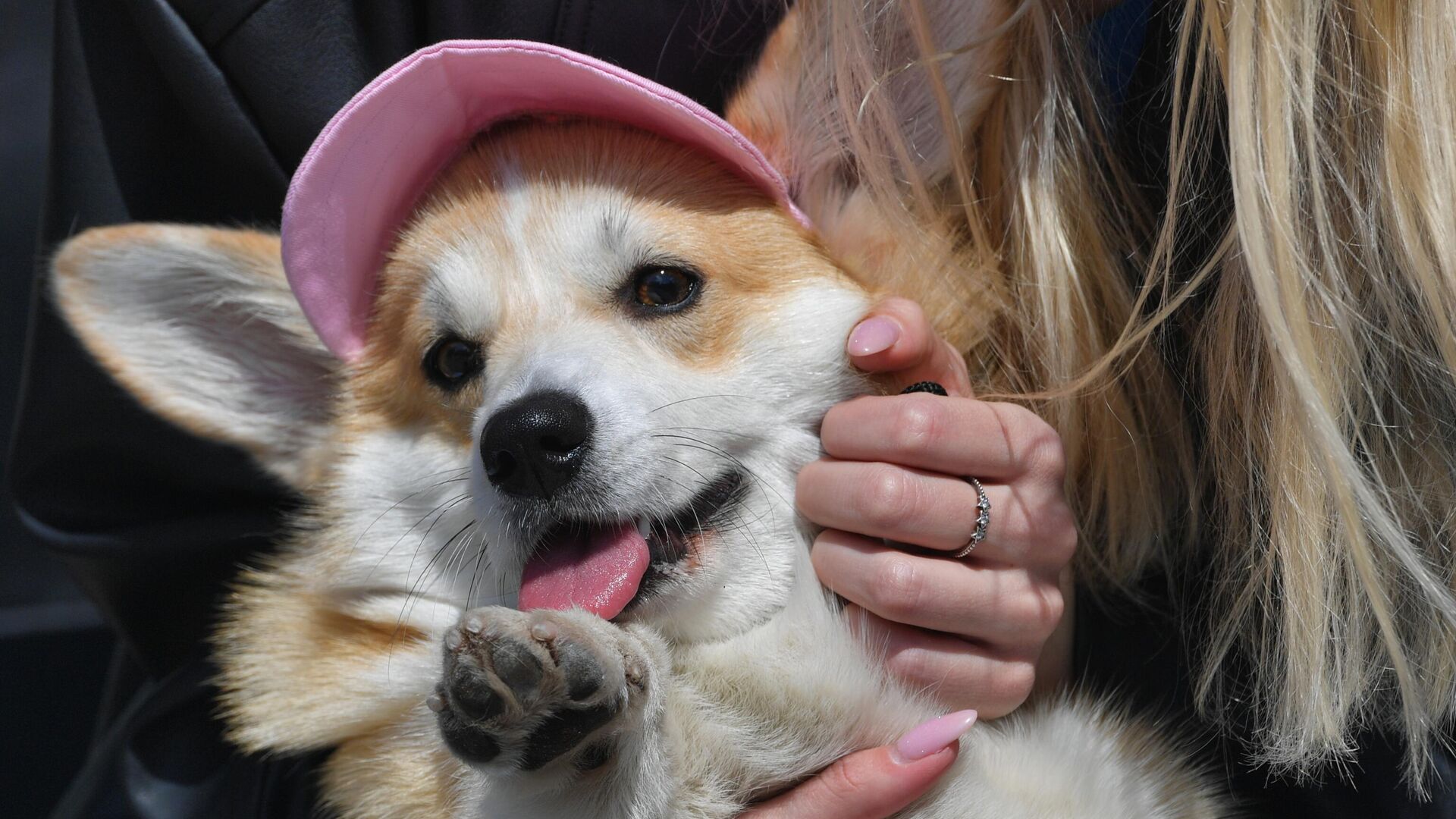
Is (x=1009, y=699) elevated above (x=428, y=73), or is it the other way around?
(x=428, y=73)

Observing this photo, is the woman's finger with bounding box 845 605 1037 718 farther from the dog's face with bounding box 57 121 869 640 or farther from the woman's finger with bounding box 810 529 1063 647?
the dog's face with bounding box 57 121 869 640

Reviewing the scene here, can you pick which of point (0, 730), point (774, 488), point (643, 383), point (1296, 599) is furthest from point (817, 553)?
point (0, 730)

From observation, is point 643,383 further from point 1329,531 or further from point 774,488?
point 1329,531

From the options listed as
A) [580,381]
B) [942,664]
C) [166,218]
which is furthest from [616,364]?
[166,218]

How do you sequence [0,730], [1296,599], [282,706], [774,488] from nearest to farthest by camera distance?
[1296,599] < [774,488] < [282,706] < [0,730]

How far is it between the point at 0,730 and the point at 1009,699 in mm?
2175

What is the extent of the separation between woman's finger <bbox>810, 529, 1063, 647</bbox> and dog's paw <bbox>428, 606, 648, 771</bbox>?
0.35 m

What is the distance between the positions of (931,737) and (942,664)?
121mm

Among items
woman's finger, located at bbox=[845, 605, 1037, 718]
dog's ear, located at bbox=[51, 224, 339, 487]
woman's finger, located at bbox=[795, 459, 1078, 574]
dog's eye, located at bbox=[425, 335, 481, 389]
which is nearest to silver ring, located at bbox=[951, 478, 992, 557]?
woman's finger, located at bbox=[795, 459, 1078, 574]

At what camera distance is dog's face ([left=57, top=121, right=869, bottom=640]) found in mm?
1214

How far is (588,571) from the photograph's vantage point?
4.06 feet

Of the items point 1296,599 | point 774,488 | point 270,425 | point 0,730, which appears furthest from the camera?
point 0,730

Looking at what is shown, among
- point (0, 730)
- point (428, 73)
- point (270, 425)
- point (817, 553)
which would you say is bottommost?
point (0, 730)

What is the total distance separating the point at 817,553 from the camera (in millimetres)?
1291
